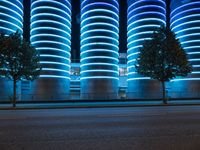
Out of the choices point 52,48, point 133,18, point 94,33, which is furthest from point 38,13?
point 133,18

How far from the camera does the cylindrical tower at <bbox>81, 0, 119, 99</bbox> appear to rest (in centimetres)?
6347

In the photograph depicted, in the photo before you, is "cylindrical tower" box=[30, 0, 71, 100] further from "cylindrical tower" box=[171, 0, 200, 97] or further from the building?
"cylindrical tower" box=[171, 0, 200, 97]

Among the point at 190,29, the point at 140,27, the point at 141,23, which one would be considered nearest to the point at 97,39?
the point at 140,27

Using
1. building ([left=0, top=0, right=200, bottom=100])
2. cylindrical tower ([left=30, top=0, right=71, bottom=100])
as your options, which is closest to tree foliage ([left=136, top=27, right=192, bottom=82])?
building ([left=0, top=0, right=200, bottom=100])

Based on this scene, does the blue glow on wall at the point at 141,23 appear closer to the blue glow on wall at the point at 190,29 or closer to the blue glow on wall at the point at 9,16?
the blue glow on wall at the point at 190,29

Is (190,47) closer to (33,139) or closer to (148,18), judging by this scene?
(148,18)

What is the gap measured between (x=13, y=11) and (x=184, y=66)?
4800cm

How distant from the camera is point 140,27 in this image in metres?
66.8

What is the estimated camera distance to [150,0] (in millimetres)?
67188

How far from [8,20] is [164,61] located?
1744 inches

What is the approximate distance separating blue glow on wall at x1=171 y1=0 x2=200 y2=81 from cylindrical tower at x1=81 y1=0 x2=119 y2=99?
1769 centimetres

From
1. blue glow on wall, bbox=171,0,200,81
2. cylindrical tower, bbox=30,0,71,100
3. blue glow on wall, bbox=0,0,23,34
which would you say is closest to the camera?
blue glow on wall, bbox=0,0,23,34

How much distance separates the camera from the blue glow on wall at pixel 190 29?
6369 centimetres

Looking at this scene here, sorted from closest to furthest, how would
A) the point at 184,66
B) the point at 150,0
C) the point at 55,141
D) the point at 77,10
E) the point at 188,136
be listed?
the point at 55,141
the point at 188,136
the point at 184,66
the point at 150,0
the point at 77,10
